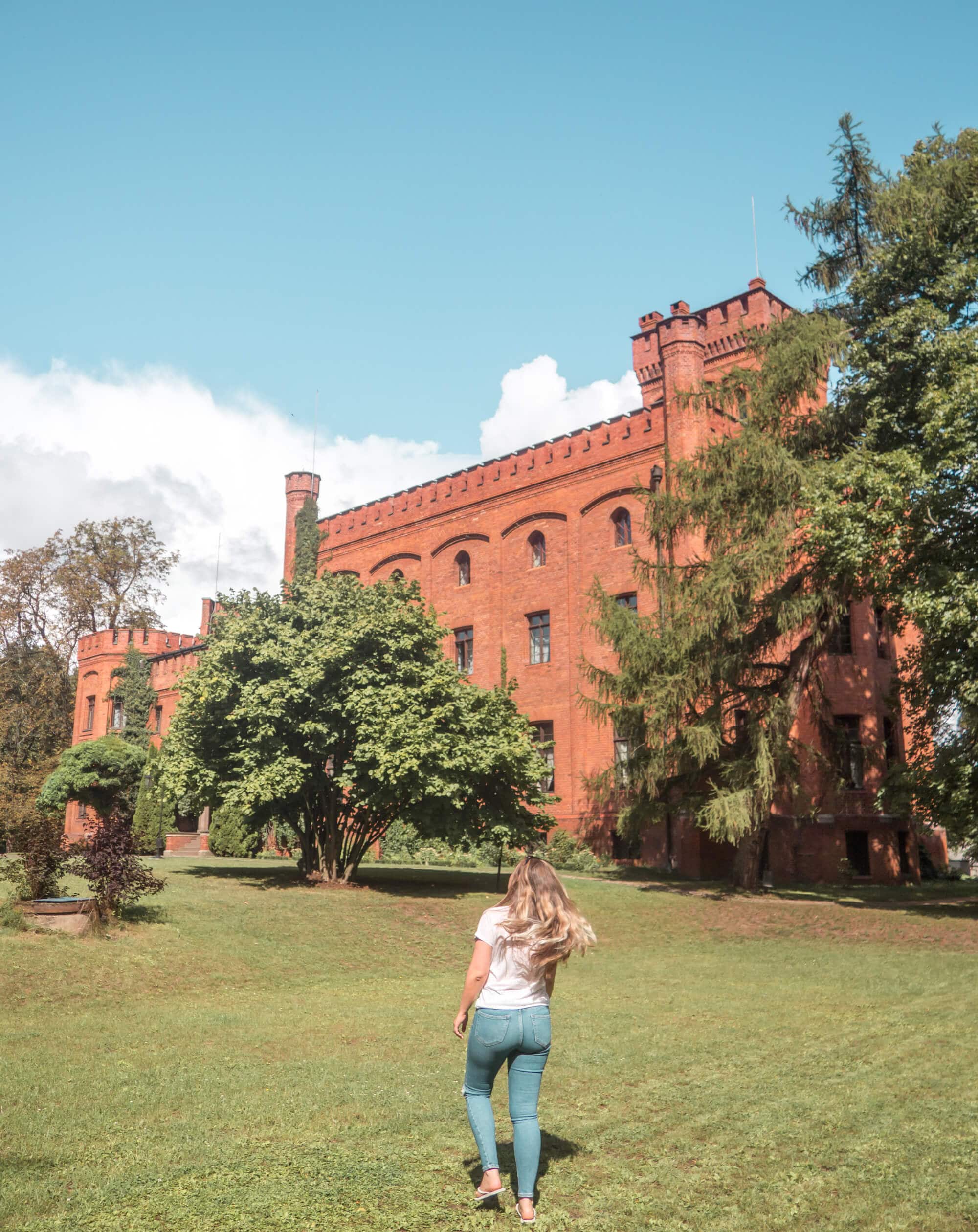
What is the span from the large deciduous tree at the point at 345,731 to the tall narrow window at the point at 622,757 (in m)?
3.46

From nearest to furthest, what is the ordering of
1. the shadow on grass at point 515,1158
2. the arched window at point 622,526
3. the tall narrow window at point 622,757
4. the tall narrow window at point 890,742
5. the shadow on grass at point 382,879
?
the shadow on grass at point 515,1158, the shadow on grass at point 382,879, the tall narrow window at point 622,757, the tall narrow window at point 890,742, the arched window at point 622,526

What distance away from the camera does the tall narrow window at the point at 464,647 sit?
115 ft

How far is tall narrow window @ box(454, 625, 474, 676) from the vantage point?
115ft

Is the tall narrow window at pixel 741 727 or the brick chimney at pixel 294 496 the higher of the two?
the brick chimney at pixel 294 496

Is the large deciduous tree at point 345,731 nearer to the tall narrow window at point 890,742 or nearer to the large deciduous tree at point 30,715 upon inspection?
the tall narrow window at point 890,742

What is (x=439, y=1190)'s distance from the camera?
491cm

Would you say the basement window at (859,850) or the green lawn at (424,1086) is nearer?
the green lawn at (424,1086)

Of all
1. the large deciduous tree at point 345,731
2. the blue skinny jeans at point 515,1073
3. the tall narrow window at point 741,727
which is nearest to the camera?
the blue skinny jeans at point 515,1073

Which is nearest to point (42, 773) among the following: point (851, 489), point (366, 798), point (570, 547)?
point (570, 547)

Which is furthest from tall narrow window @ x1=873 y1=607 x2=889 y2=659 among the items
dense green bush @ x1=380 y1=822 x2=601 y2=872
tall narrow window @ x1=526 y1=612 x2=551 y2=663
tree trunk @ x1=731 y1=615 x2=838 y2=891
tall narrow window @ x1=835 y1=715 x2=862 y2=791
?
dense green bush @ x1=380 y1=822 x2=601 y2=872

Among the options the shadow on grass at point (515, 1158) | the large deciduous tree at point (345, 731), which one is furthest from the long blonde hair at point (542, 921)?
the large deciduous tree at point (345, 731)

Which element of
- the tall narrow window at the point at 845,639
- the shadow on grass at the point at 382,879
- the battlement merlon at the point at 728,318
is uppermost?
the battlement merlon at the point at 728,318

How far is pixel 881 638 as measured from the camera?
30641mm

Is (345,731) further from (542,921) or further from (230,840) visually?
(542,921)
